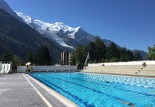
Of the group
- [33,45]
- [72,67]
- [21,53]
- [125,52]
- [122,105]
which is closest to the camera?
[122,105]

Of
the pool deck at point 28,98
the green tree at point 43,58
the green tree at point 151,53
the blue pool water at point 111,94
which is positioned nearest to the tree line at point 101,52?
the green tree at point 151,53

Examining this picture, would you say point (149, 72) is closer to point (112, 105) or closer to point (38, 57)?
point (112, 105)

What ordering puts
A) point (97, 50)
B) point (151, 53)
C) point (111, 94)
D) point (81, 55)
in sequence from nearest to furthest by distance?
point (111, 94), point (151, 53), point (81, 55), point (97, 50)

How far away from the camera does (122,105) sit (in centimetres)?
1153

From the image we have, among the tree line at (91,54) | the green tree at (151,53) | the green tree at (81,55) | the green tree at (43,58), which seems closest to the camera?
the green tree at (151,53)

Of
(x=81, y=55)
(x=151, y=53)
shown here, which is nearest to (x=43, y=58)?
(x=81, y=55)

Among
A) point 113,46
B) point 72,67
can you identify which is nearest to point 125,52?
point 113,46

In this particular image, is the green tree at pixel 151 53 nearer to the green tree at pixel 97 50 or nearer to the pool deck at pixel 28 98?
the green tree at pixel 97 50

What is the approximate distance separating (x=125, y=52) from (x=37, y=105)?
9669 cm

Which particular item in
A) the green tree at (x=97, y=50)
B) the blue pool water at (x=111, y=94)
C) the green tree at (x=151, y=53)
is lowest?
the blue pool water at (x=111, y=94)

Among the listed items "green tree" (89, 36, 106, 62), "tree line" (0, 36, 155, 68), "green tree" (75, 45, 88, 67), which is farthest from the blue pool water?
"green tree" (89, 36, 106, 62)

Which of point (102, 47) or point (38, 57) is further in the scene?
point (102, 47)

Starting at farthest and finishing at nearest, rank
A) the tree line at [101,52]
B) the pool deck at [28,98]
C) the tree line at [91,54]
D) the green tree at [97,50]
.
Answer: the green tree at [97,50], the tree line at [101,52], the tree line at [91,54], the pool deck at [28,98]

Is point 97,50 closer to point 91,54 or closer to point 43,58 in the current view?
point 91,54
